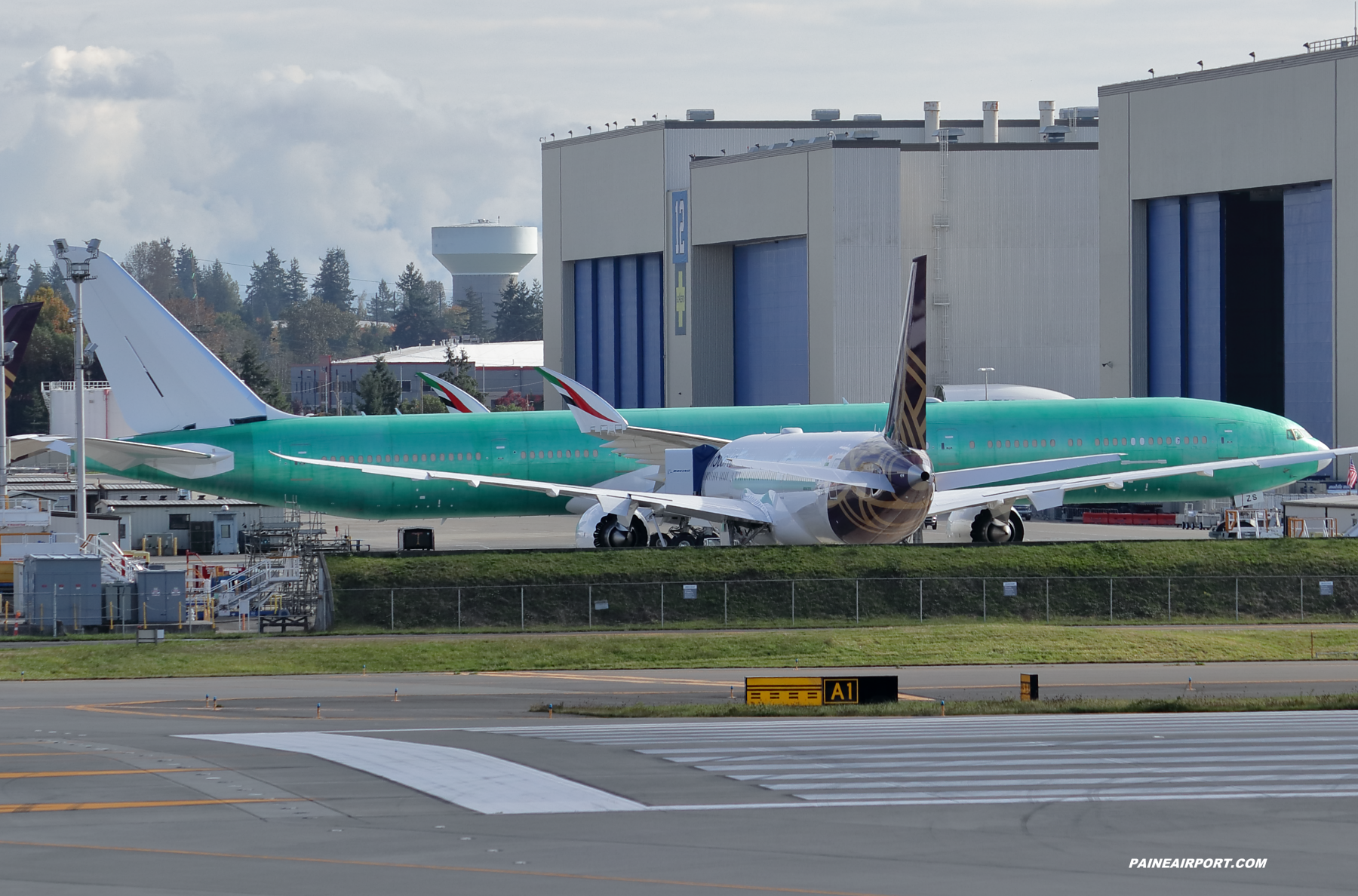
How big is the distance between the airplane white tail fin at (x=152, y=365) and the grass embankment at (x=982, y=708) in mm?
Answer: 35888

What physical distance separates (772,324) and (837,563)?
256 ft

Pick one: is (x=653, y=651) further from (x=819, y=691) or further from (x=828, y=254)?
A: (x=828, y=254)

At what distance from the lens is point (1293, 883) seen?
15266mm

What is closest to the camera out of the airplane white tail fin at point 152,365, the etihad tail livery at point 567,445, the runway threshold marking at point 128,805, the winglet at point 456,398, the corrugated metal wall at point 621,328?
the runway threshold marking at point 128,805

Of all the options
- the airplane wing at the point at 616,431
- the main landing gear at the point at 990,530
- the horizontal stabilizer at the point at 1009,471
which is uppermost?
the airplane wing at the point at 616,431

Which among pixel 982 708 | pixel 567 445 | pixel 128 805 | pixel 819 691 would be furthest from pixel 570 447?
pixel 128 805

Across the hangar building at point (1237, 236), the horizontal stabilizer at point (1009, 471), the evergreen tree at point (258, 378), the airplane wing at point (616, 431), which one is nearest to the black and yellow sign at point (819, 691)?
the horizontal stabilizer at point (1009, 471)

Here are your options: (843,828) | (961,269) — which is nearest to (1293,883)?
(843,828)

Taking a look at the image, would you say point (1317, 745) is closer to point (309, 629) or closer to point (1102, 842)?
point (1102, 842)

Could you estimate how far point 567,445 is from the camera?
65250mm

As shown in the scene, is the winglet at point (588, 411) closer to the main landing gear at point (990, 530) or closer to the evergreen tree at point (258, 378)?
the main landing gear at point (990, 530)

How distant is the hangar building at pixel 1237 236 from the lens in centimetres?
9206

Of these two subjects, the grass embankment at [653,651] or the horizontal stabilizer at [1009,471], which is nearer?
the grass embankment at [653,651]

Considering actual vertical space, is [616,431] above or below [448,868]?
above
